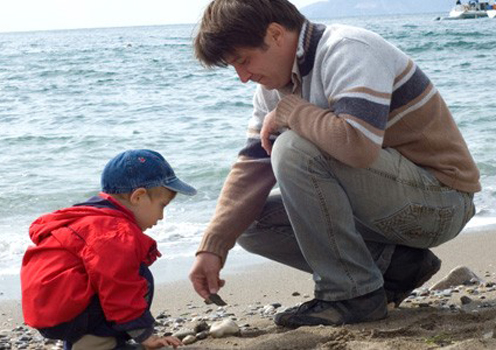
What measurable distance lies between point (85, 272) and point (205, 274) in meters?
0.66

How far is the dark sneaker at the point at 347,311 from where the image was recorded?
10.4ft

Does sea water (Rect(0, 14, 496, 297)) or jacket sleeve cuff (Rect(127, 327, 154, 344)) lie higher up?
jacket sleeve cuff (Rect(127, 327, 154, 344))

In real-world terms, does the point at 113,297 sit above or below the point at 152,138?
above

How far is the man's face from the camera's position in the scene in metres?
3.07

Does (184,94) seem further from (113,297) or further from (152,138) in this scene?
(113,297)

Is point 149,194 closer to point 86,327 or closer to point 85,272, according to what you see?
point 85,272

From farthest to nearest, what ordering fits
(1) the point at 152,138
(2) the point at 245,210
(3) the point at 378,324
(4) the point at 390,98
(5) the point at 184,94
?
(5) the point at 184,94
(1) the point at 152,138
(2) the point at 245,210
(3) the point at 378,324
(4) the point at 390,98

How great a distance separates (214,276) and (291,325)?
13.6 inches

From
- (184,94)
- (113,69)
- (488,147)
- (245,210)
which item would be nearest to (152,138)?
(488,147)

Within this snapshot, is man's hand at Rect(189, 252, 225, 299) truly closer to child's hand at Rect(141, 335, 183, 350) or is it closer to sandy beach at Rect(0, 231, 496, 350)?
sandy beach at Rect(0, 231, 496, 350)

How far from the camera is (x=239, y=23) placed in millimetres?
3012

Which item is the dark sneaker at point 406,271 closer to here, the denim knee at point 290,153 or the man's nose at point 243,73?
the denim knee at point 290,153

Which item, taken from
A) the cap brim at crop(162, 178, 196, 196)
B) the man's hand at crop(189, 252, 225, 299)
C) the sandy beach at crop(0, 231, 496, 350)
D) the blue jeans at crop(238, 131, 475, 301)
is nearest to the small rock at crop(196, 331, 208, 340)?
the sandy beach at crop(0, 231, 496, 350)

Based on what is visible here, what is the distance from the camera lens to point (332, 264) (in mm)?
3125
